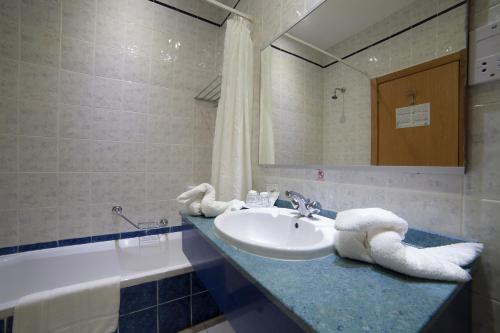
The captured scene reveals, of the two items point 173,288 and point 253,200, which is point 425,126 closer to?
point 253,200

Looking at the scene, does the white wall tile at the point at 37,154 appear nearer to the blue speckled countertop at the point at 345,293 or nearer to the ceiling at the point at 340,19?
the blue speckled countertop at the point at 345,293

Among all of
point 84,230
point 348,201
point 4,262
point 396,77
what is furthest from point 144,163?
point 396,77

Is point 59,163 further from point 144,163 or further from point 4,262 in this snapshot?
point 4,262

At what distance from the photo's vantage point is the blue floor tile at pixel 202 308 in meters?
1.22

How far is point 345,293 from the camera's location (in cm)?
38

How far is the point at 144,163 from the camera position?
1.62 m

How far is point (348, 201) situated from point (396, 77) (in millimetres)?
474

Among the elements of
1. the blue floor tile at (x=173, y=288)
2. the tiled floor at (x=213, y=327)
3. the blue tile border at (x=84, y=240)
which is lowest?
the tiled floor at (x=213, y=327)

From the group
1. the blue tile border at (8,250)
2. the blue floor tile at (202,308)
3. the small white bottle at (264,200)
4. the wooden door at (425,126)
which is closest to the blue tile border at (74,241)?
the blue tile border at (8,250)

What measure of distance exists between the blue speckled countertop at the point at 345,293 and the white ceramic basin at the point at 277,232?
2 cm

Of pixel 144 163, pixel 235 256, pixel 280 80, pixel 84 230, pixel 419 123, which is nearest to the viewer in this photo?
pixel 235 256

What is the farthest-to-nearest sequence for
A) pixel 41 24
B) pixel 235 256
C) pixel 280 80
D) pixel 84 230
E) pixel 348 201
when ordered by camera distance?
1. pixel 84 230
2. pixel 41 24
3. pixel 280 80
4. pixel 348 201
5. pixel 235 256

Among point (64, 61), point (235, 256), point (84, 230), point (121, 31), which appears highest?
point (121, 31)

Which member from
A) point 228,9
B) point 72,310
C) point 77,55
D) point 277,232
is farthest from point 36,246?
point 228,9
